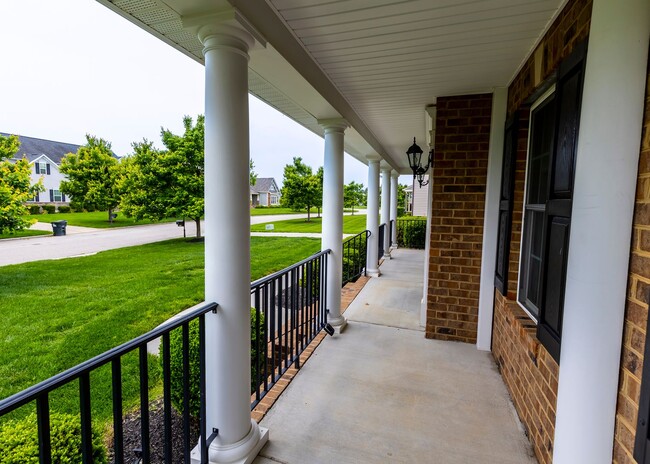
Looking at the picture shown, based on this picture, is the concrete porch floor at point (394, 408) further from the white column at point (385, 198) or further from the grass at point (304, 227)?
the grass at point (304, 227)

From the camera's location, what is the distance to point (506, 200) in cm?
264

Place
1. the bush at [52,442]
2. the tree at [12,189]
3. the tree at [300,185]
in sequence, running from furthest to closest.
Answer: the tree at [300,185] < the tree at [12,189] < the bush at [52,442]

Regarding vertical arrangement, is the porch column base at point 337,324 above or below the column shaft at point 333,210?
below

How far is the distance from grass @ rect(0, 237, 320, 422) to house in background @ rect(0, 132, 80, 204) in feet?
75.1

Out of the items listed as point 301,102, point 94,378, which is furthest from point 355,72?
point 94,378

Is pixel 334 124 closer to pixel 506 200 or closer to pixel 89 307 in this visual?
pixel 506 200

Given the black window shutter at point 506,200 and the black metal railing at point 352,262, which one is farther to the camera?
the black metal railing at point 352,262

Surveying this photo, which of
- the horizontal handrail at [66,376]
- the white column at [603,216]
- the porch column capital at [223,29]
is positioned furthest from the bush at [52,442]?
the white column at [603,216]

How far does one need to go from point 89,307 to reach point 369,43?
639 cm

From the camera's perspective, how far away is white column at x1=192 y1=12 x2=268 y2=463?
1.55m

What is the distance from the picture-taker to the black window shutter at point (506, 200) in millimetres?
2520

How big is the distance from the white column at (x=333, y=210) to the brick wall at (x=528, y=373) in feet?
5.21

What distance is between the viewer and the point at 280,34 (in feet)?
5.95

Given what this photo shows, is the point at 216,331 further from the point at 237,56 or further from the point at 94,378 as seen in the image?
the point at 94,378
